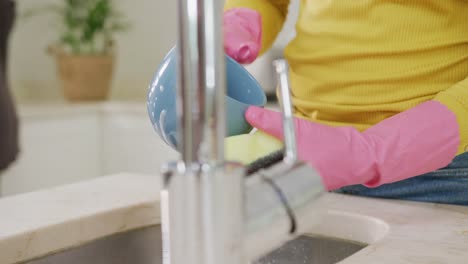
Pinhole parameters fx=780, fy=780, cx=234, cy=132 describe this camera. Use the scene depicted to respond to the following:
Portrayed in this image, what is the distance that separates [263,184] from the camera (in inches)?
15.3

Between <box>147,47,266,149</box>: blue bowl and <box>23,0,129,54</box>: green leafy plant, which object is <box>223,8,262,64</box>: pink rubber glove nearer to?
<box>147,47,266,149</box>: blue bowl

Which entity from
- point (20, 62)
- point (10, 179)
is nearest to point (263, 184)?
point (10, 179)

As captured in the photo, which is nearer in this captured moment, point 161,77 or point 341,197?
point 161,77

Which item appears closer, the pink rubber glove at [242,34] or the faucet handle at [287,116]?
the faucet handle at [287,116]

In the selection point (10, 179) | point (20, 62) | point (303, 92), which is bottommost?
point (10, 179)

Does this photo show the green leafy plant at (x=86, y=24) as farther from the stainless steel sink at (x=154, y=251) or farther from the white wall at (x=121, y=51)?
the stainless steel sink at (x=154, y=251)

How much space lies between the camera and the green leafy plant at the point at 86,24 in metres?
2.62

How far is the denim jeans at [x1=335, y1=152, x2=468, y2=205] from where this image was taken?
33.6 inches

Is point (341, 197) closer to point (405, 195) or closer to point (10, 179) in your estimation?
point (405, 195)

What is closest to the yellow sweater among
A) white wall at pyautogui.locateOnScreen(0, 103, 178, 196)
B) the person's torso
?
the person's torso

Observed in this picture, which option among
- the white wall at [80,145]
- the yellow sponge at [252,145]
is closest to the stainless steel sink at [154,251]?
the yellow sponge at [252,145]

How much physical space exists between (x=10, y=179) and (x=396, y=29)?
1.72m

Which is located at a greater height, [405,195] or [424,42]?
[424,42]

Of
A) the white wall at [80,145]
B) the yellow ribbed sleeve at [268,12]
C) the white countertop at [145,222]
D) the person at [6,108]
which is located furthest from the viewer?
the white wall at [80,145]
